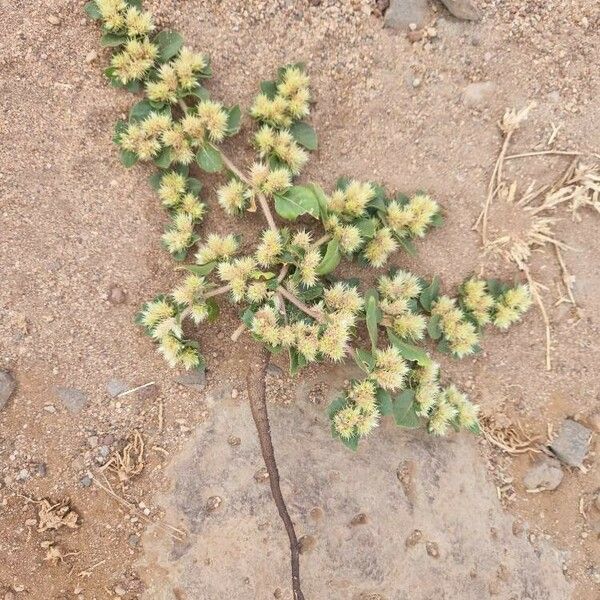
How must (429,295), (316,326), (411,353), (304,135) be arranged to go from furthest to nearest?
1. (429,295)
2. (304,135)
3. (411,353)
4. (316,326)

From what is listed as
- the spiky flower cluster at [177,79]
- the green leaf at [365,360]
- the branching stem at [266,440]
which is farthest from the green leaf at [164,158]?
the green leaf at [365,360]

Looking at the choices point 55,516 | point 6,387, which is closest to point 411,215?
point 6,387

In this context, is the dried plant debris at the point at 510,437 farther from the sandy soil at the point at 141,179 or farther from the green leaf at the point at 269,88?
the green leaf at the point at 269,88

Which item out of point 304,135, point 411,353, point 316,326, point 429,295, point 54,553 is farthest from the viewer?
point 429,295

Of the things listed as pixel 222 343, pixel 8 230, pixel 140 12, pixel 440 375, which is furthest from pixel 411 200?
pixel 8 230

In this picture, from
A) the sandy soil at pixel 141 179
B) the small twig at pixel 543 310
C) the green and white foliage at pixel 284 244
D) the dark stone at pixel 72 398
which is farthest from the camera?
the small twig at pixel 543 310

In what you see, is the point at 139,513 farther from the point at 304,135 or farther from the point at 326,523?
the point at 304,135
